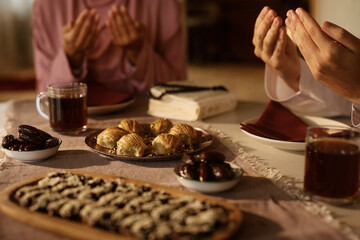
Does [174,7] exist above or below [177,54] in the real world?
above

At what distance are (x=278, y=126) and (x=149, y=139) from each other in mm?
376

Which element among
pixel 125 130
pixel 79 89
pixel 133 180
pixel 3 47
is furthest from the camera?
pixel 3 47

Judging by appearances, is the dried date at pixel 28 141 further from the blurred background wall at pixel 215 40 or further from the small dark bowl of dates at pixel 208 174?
the blurred background wall at pixel 215 40

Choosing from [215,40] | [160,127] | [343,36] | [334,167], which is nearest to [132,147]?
[160,127]

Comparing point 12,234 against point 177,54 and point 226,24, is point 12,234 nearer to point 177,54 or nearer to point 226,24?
point 177,54

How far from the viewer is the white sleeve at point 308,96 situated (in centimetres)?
138

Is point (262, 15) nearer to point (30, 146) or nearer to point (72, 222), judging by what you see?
point (30, 146)

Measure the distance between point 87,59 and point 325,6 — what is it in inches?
122

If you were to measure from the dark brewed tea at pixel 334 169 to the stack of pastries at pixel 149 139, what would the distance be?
339mm

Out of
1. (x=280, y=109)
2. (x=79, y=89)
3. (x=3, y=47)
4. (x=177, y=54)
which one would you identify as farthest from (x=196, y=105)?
(x=3, y=47)

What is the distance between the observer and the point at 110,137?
1.04 metres

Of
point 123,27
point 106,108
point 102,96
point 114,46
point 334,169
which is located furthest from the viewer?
point 114,46

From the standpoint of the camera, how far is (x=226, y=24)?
745cm

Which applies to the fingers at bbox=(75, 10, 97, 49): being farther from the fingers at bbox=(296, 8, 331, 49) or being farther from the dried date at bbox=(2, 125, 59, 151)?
the fingers at bbox=(296, 8, 331, 49)
